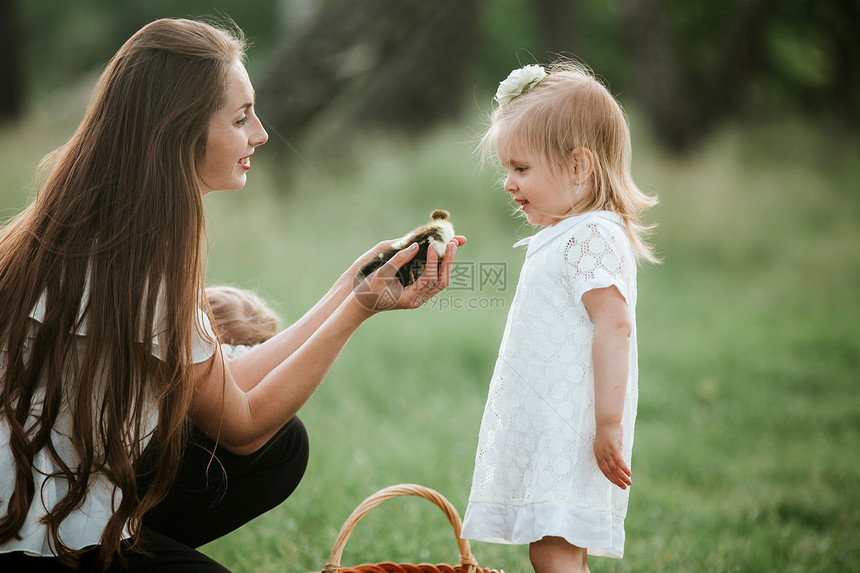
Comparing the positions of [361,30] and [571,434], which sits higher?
[361,30]

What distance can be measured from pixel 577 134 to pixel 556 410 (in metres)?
0.64

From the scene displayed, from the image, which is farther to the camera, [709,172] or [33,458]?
[709,172]

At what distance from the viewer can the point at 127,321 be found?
5.20 feet

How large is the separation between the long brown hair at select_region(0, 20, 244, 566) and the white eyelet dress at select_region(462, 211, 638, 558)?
73 cm

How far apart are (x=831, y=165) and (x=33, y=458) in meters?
8.08

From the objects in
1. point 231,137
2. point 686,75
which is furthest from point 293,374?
point 686,75

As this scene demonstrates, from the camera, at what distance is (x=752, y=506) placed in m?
3.17

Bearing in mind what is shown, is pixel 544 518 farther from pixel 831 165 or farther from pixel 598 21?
pixel 598 21

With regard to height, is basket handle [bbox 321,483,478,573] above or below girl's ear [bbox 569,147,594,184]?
below

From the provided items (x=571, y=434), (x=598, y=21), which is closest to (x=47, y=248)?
(x=571, y=434)

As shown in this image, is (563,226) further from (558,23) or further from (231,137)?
(558,23)

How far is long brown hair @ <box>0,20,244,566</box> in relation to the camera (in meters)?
1.57
